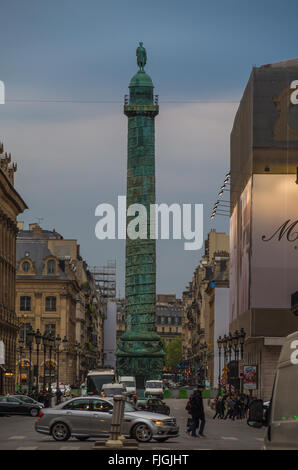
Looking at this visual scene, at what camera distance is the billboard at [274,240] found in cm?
5988

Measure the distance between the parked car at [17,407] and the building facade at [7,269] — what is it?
629 inches

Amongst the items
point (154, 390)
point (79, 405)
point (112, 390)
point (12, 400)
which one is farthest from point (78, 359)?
point (79, 405)

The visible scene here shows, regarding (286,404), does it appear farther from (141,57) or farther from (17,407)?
(141,57)

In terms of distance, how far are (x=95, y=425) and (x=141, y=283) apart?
70761 mm

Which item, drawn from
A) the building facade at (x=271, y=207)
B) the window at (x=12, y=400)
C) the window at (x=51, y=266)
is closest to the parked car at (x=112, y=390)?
the window at (x=12, y=400)

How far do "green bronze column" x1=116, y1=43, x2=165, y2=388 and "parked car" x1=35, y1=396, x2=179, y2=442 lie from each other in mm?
70309

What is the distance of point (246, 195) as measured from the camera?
63094 millimetres

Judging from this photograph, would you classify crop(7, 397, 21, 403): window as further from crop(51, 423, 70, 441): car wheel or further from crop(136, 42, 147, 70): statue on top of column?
crop(136, 42, 147, 70): statue on top of column

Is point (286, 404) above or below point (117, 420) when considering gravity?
above

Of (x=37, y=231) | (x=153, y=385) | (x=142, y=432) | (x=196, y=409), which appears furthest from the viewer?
(x=37, y=231)

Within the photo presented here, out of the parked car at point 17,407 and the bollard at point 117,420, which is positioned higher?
the bollard at point 117,420

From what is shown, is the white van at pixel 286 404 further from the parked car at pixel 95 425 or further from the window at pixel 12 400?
the window at pixel 12 400

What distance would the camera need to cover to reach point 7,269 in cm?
7962
